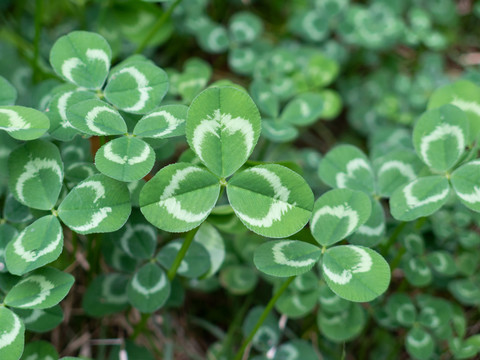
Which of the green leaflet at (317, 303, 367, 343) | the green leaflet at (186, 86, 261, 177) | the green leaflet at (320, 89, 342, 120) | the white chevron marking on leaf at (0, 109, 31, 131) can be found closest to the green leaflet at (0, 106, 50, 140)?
the white chevron marking on leaf at (0, 109, 31, 131)

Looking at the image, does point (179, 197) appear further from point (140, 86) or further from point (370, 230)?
point (370, 230)

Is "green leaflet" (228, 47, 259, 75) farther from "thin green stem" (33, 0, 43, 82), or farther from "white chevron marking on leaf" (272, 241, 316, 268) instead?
"white chevron marking on leaf" (272, 241, 316, 268)

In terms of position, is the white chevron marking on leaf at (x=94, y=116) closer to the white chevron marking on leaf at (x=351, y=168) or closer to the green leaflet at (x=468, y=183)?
the white chevron marking on leaf at (x=351, y=168)

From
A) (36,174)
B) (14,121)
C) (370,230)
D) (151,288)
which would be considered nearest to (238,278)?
(151,288)

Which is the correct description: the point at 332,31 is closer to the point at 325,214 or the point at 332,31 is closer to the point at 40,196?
the point at 325,214

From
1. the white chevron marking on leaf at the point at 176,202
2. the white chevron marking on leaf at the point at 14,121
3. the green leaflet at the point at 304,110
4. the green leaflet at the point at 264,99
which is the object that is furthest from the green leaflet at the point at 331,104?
the white chevron marking on leaf at the point at 14,121
